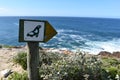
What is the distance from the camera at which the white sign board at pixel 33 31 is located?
459 centimetres

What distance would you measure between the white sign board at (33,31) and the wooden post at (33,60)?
16 centimetres

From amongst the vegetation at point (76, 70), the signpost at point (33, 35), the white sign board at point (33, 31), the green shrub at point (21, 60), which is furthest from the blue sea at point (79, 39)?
the white sign board at point (33, 31)

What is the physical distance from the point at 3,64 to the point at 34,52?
254cm

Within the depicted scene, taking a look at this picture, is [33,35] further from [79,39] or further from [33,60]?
[79,39]

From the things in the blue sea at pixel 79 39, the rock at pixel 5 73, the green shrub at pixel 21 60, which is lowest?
the blue sea at pixel 79 39

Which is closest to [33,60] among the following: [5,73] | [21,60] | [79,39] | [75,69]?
[75,69]

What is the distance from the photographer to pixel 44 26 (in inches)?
185

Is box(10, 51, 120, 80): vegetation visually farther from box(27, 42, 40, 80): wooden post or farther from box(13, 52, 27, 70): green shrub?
box(13, 52, 27, 70): green shrub

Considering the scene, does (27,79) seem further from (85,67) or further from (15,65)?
(15,65)

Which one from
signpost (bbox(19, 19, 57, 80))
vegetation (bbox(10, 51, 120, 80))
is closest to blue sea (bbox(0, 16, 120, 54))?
vegetation (bbox(10, 51, 120, 80))

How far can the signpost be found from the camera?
15.1 feet

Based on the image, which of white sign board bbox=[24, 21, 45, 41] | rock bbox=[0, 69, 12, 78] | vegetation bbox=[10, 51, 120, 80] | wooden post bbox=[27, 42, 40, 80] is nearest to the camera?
white sign board bbox=[24, 21, 45, 41]

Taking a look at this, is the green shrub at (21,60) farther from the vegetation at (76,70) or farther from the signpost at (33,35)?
the signpost at (33,35)

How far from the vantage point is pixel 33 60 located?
16.1 feet
